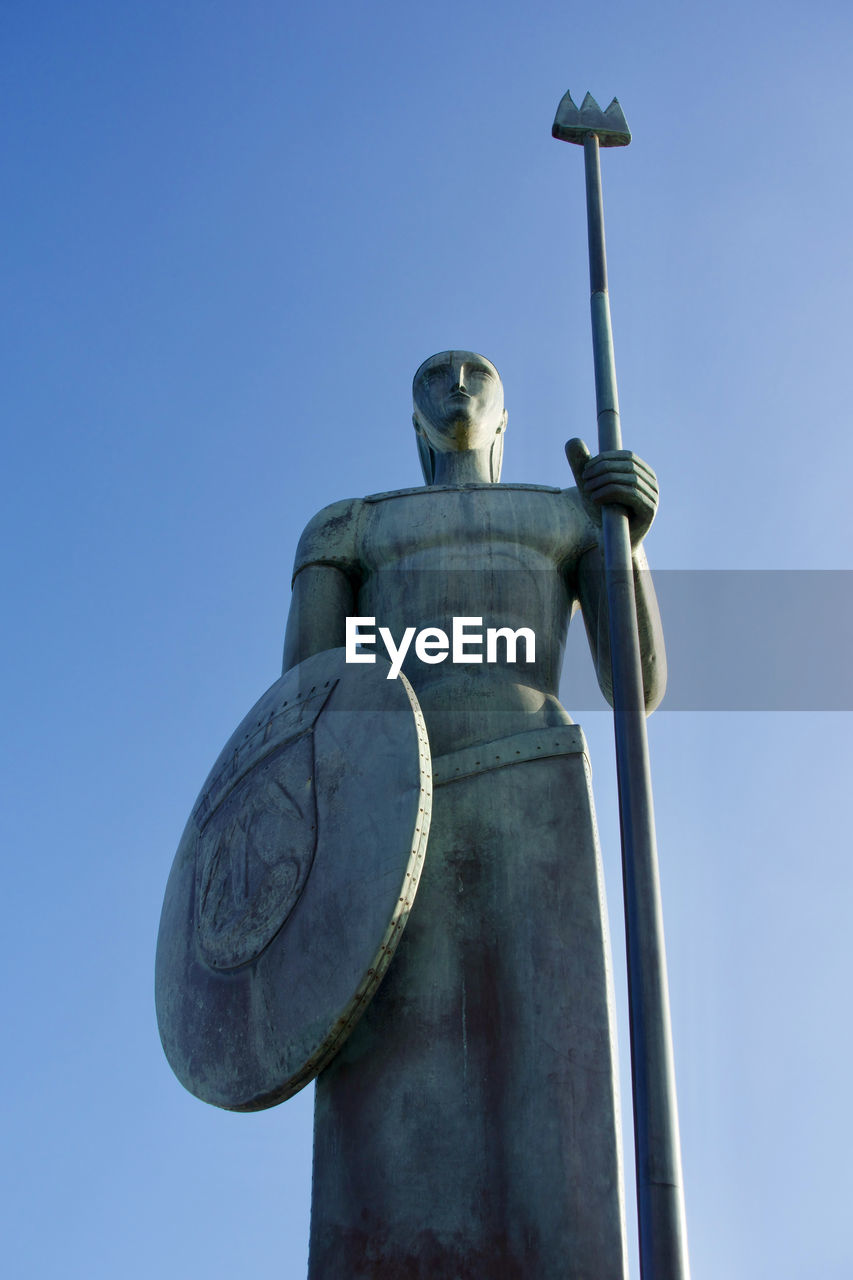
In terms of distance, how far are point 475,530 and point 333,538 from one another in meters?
0.82

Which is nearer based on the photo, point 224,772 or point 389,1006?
point 389,1006

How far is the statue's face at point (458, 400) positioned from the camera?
29.2ft

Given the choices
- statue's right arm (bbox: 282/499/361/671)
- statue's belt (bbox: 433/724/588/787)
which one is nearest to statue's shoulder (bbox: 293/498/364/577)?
statue's right arm (bbox: 282/499/361/671)

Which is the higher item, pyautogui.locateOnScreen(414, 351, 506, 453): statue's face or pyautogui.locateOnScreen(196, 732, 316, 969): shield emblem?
pyautogui.locateOnScreen(414, 351, 506, 453): statue's face

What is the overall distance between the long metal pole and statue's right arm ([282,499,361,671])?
175cm

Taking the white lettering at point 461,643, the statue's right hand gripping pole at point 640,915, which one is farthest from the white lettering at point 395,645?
the statue's right hand gripping pole at point 640,915

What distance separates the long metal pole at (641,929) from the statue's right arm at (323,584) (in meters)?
1.75

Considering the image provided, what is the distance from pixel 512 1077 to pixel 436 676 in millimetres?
2116

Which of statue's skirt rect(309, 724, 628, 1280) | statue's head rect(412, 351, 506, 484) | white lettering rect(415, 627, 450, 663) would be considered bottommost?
statue's skirt rect(309, 724, 628, 1280)

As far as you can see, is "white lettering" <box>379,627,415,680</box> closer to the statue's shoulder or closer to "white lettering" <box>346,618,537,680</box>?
"white lettering" <box>346,618,537,680</box>

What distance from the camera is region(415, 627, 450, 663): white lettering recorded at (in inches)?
308

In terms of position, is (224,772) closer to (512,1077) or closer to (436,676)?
(436,676)

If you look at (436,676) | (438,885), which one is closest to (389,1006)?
(438,885)

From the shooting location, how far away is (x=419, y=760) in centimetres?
649
